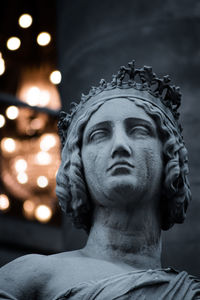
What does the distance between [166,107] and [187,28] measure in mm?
3946

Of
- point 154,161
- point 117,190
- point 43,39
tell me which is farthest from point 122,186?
point 43,39

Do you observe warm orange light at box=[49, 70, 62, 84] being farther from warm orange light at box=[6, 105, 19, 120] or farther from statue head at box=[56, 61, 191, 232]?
statue head at box=[56, 61, 191, 232]

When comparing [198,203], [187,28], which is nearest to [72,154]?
[198,203]

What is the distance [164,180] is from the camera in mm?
7617

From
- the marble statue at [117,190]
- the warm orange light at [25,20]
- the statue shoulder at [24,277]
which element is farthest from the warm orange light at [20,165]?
the statue shoulder at [24,277]

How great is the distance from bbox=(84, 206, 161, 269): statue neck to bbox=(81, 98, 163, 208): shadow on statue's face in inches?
3.2

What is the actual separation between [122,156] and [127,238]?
0.51m

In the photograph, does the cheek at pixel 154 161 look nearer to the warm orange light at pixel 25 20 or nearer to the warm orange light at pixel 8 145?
the warm orange light at pixel 25 20

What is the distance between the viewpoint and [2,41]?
70.2 ft

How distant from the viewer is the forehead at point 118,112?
7621 mm

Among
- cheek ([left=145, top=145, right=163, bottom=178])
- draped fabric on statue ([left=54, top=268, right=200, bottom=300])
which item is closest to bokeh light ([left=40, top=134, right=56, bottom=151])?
cheek ([left=145, top=145, right=163, bottom=178])

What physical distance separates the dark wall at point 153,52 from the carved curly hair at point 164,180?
3.07 meters

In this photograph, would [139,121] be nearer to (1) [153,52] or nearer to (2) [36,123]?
(1) [153,52]

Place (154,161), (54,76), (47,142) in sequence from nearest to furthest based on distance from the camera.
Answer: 1. (154,161)
2. (47,142)
3. (54,76)
